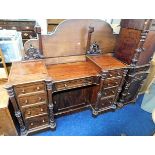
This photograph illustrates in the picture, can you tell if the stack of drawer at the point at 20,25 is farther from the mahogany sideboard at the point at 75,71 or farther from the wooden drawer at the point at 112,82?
the wooden drawer at the point at 112,82

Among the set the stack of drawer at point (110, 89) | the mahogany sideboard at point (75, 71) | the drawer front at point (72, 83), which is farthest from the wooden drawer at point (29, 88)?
the stack of drawer at point (110, 89)

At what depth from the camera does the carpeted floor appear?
6.31 ft

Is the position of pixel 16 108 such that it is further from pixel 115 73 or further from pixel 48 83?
pixel 115 73

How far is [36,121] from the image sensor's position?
172cm

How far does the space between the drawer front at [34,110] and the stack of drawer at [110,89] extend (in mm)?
833

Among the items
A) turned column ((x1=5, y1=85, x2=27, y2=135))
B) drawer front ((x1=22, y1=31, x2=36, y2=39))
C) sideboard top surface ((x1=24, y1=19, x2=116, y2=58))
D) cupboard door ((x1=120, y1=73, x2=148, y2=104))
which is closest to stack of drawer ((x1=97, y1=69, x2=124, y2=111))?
cupboard door ((x1=120, y1=73, x2=148, y2=104))

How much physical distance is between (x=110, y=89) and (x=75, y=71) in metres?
0.62

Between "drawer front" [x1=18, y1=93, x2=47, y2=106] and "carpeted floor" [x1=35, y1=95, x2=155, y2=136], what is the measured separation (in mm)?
576

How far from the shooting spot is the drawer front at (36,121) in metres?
1.68

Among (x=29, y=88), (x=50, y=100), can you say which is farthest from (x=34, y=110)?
(x=29, y=88)

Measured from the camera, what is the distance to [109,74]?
1.78m

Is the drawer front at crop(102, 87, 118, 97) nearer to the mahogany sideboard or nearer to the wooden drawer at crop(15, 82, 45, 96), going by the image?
the mahogany sideboard
